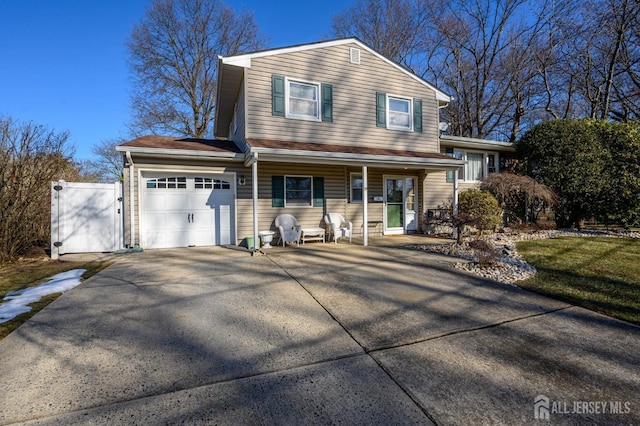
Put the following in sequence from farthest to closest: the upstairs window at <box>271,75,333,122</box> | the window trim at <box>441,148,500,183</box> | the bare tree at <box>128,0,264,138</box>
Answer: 1. the bare tree at <box>128,0,264,138</box>
2. the window trim at <box>441,148,500,183</box>
3. the upstairs window at <box>271,75,333,122</box>

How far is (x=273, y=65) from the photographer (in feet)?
A: 28.8

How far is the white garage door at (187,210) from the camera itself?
809cm

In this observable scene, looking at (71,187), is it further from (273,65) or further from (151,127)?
(151,127)

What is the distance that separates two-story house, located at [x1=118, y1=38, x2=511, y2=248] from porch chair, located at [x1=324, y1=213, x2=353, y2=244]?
0.37 meters

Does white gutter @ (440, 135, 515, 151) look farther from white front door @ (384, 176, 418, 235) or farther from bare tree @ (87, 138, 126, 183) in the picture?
bare tree @ (87, 138, 126, 183)

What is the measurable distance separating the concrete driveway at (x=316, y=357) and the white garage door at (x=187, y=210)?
3.79 metres

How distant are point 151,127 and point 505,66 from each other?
77.4 feet

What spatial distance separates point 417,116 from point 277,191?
596 centimetres

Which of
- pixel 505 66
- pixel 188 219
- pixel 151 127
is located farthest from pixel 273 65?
pixel 505 66

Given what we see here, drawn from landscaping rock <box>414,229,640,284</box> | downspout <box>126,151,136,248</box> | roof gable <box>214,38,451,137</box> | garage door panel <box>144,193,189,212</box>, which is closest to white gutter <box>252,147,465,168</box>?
landscaping rock <box>414,229,640,284</box>

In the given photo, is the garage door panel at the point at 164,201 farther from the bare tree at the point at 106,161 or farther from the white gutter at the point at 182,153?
the bare tree at the point at 106,161

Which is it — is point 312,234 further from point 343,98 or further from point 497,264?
point 497,264

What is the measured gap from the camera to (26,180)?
23.2ft

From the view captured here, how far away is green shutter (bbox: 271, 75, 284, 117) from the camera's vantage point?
8.77 meters
